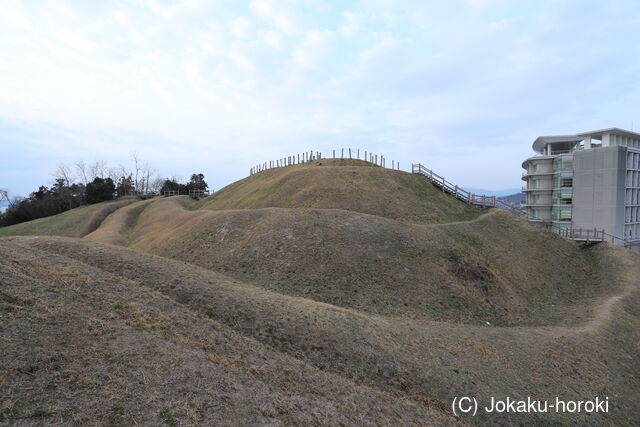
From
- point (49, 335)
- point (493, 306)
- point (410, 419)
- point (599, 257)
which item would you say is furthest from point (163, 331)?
point (599, 257)

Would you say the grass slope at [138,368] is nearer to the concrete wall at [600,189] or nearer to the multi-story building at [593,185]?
the multi-story building at [593,185]

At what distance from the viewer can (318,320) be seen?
17.0 m

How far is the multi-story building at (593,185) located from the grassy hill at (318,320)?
2611 cm

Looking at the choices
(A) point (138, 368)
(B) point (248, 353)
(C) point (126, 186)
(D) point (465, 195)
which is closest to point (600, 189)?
(D) point (465, 195)

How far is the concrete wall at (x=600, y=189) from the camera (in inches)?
2279

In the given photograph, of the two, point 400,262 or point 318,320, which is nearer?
A: point 318,320

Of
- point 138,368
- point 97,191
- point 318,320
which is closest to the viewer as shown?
point 138,368

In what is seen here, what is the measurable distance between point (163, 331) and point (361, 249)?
62.1ft

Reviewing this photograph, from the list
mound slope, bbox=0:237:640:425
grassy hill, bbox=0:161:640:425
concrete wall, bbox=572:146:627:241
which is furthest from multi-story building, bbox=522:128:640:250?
mound slope, bbox=0:237:640:425

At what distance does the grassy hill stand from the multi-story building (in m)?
26.1

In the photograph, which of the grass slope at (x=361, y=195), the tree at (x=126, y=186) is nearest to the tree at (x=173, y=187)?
the tree at (x=126, y=186)

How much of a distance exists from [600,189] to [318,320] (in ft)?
221

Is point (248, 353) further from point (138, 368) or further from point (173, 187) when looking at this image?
point (173, 187)

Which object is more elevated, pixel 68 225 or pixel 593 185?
pixel 593 185
